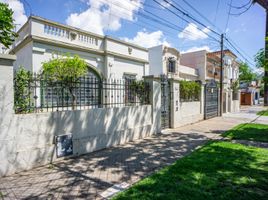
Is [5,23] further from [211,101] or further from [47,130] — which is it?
[211,101]

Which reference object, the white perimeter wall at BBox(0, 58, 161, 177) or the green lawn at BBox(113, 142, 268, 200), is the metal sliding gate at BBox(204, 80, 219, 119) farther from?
the green lawn at BBox(113, 142, 268, 200)

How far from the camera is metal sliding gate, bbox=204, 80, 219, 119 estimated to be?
14.5 m

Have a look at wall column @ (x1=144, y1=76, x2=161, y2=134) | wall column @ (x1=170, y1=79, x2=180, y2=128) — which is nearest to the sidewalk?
wall column @ (x1=144, y1=76, x2=161, y2=134)

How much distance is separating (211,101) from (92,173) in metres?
13.1

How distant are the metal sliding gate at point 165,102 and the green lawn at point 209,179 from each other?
4075 millimetres

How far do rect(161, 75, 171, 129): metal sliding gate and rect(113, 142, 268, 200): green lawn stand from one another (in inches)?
160

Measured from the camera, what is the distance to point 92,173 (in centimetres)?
443

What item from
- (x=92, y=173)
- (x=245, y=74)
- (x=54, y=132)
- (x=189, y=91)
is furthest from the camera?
(x=245, y=74)

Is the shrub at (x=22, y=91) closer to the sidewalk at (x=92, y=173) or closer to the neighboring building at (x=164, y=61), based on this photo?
the sidewalk at (x=92, y=173)

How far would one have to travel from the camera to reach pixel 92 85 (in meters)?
6.21

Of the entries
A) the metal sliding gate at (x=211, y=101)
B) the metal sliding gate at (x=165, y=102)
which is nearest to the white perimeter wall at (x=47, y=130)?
the metal sliding gate at (x=165, y=102)

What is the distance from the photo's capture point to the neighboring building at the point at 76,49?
10.5 m

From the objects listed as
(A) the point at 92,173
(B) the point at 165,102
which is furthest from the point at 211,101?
(A) the point at 92,173

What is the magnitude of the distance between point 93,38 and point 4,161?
10550 mm
